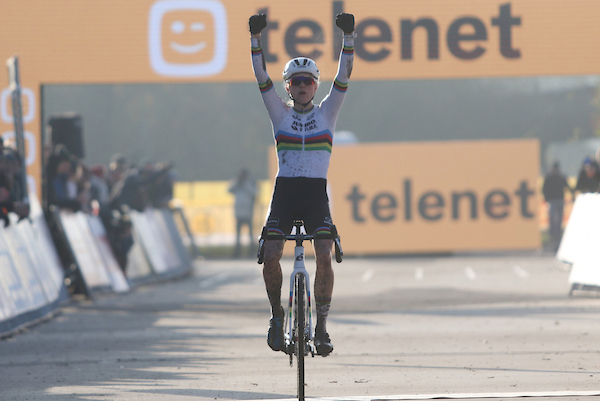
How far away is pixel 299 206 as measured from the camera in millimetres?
8000

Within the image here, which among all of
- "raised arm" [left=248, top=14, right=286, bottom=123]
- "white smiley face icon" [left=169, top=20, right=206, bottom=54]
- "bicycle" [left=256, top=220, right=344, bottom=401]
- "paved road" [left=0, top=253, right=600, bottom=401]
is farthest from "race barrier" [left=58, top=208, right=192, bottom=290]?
"bicycle" [left=256, top=220, right=344, bottom=401]

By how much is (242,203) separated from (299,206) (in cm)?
2280

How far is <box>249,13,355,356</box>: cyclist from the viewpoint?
26.0ft

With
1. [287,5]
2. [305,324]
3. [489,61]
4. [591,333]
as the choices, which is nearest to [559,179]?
[489,61]

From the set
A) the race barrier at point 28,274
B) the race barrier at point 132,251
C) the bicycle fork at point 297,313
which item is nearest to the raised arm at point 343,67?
the bicycle fork at point 297,313

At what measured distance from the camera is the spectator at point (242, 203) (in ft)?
100

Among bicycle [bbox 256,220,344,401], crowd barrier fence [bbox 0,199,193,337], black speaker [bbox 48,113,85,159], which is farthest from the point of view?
black speaker [bbox 48,113,85,159]

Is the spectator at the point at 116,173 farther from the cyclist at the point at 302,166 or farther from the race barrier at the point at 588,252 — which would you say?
the cyclist at the point at 302,166

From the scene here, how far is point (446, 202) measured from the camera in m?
29.0

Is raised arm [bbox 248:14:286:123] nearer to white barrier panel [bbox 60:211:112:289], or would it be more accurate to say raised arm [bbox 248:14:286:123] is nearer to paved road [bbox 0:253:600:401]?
paved road [bbox 0:253:600:401]

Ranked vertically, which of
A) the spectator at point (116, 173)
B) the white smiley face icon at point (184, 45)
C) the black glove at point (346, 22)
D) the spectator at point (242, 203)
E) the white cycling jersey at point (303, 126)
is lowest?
the spectator at point (242, 203)

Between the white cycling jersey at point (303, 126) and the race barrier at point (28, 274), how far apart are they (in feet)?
17.6

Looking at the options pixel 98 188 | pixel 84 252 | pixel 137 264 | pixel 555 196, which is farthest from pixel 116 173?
pixel 555 196

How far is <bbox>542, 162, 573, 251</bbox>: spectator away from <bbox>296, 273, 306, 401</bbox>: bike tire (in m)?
22.3
